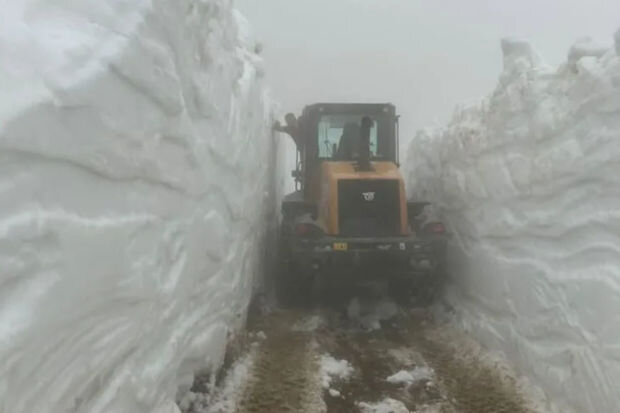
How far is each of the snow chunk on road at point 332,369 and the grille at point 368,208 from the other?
87.3 inches

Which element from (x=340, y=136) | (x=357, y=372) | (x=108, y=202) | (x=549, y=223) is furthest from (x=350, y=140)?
(x=108, y=202)

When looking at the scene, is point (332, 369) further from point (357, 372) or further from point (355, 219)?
point (355, 219)

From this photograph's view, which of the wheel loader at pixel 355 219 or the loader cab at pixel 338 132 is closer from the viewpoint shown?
the wheel loader at pixel 355 219

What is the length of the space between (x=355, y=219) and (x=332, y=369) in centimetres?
268

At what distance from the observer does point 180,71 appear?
468cm

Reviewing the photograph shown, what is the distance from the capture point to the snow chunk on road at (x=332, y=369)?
6.21 meters

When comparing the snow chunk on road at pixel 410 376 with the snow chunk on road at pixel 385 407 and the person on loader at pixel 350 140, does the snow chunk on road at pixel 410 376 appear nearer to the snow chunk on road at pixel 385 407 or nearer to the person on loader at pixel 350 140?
the snow chunk on road at pixel 385 407

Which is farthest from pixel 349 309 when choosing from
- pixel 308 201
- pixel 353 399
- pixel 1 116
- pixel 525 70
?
pixel 1 116

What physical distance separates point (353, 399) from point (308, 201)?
4825 mm

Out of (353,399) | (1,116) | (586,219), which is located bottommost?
(353,399)

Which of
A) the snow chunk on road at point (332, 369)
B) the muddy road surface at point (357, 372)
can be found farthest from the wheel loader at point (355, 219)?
the snow chunk on road at point (332, 369)

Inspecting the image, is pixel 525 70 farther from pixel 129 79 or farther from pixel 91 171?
pixel 91 171

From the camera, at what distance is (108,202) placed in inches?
134

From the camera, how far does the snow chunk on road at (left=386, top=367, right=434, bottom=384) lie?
6.26 m
